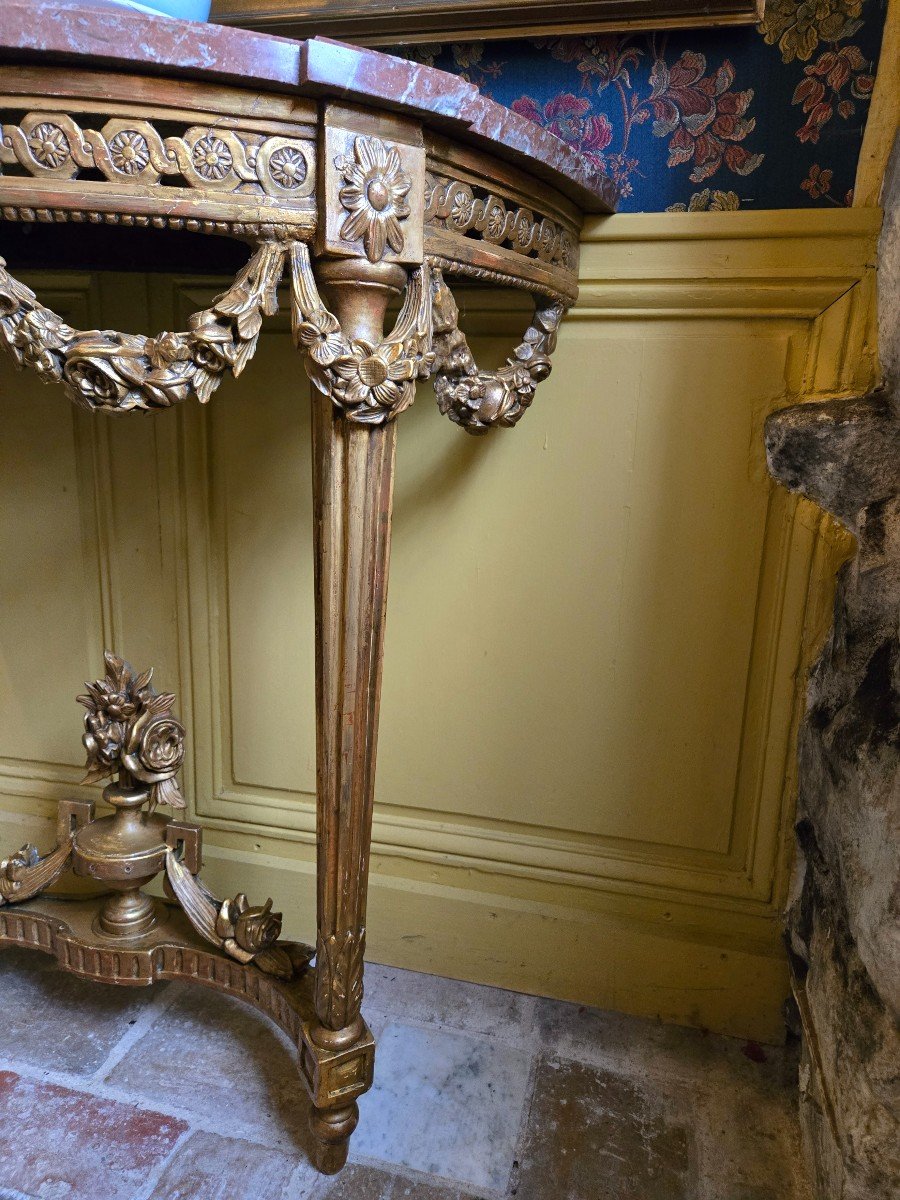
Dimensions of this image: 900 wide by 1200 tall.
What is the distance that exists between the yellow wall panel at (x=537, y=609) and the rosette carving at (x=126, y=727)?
0.75 feet

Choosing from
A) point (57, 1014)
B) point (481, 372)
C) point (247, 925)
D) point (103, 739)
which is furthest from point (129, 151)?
point (57, 1014)

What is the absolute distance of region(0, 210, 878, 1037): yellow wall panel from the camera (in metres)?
1.09

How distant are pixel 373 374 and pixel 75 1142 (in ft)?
3.01

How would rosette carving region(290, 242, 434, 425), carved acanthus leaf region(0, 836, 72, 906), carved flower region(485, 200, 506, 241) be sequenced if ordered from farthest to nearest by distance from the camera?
carved acanthus leaf region(0, 836, 72, 906)
carved flower region(485, 200, 506, 241)
rosette carving region(290, 242, 434, 425)

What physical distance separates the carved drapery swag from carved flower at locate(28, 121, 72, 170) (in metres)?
0.09

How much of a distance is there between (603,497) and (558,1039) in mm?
738

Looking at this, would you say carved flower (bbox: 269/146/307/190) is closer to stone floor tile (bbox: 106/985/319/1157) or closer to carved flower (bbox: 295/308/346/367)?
carved flower (bbox: 295/308/346/367)

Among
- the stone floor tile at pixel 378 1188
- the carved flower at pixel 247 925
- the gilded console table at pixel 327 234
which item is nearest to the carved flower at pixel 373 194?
the gilded console table at pixel 327 234

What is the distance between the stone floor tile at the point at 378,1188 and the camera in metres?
0.92

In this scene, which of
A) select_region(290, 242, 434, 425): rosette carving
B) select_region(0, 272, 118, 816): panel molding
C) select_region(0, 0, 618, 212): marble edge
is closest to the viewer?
select_region(0, 0, 618, 212): marble edge

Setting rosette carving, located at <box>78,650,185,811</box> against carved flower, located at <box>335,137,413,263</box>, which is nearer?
carved flower, located at <box>335,137,413,263</box>

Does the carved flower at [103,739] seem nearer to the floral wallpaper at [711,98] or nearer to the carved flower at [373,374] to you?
the carved flower at [373,374]

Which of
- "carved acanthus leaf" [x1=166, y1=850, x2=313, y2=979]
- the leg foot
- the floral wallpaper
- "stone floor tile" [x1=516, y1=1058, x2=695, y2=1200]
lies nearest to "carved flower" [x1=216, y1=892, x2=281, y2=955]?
"carved acanthus leaf" [x1=166, y1=850, x2=313, y2=979]

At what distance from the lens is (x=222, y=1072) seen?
1085 mm
